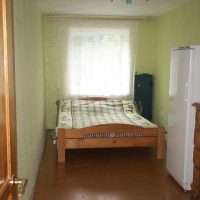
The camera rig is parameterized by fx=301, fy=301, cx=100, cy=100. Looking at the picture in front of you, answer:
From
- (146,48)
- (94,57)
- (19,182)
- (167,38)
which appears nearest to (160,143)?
(167,38)

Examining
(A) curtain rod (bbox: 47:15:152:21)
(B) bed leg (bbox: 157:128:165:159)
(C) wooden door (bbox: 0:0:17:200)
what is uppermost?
(A) curtain rod (bbox: 47:15:152:21)

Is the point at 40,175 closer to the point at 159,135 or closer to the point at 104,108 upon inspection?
the point at 159,135

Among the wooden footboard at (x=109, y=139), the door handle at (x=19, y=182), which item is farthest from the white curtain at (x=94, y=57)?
the door handle at (x=19, y=182)

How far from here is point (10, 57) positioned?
1174mm

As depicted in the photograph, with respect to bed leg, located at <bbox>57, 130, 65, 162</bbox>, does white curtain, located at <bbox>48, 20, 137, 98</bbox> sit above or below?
above

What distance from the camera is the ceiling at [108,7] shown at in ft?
14.2

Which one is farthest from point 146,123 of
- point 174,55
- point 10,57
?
point 10,57

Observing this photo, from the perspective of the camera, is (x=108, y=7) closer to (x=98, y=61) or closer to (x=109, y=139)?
(x=98, y=61)

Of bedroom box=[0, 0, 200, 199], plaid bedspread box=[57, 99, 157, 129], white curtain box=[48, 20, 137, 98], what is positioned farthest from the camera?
white curtain box=[48, 20, 137, 98]

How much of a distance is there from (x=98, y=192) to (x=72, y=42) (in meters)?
3.38

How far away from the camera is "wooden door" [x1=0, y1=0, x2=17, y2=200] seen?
1.07m

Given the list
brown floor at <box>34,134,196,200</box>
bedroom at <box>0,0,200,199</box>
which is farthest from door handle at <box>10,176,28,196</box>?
bedroom at <box>0,0,200,199</box>

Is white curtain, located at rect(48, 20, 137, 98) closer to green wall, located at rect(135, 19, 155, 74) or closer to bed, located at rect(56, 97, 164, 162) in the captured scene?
green wall, located at rect(135, 19, 155, 74)

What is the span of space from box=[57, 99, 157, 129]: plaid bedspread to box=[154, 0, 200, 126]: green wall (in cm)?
53
